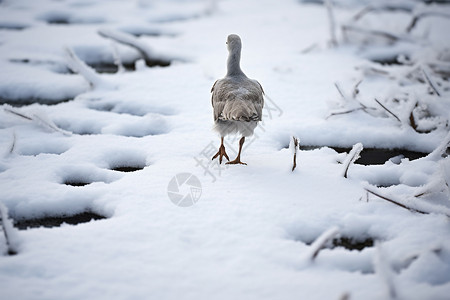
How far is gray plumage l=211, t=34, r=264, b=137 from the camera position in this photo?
109 inches

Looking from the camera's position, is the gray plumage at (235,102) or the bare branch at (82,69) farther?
the bare branch at (82,69)

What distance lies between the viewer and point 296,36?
6.73 metres

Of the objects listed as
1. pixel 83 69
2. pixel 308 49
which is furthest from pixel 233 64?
pixel 308 49

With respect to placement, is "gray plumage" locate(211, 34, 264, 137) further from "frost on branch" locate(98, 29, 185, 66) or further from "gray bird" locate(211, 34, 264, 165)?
"frost on branch" locate(98, 29, 185, 66)

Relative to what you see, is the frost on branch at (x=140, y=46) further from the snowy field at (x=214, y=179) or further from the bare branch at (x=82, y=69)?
the bare branch at (x=82, y=69)

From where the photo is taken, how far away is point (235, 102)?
2811mm

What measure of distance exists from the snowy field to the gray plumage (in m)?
0.33

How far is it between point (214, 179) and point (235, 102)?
0.64 meters

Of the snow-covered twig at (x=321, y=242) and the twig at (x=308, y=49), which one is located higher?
the twig at (x=308, y=49)

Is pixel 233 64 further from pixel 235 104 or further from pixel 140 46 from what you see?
pixel 140 46

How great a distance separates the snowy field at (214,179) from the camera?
6.07 ft

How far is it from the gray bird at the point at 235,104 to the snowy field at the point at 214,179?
308 millimetres

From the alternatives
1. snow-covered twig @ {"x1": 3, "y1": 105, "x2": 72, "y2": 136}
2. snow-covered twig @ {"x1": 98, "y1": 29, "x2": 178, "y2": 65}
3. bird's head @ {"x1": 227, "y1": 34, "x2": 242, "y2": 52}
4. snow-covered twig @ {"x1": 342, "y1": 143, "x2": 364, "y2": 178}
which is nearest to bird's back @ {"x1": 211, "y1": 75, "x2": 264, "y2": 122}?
bird's head @ {"x1": 227, "y1": 34, "x2": 242, "y2": 52}

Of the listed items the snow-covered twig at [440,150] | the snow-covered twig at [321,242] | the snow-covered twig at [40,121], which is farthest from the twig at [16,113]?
the snow-covered twig at [440,150]
